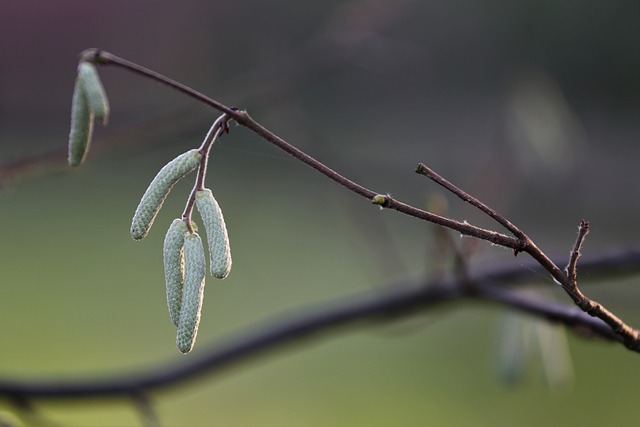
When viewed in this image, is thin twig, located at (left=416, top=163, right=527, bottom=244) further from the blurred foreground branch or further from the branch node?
the blurred foreground branch

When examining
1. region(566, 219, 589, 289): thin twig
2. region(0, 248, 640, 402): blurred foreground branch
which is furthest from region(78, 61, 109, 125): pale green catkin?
region(0, 248, 640, 402): blurred foreground branch

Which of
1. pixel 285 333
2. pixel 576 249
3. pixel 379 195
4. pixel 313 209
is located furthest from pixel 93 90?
pixel 313 209

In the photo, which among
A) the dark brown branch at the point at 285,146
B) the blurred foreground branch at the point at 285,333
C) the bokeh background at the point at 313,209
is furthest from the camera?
the bokeh background at the point at 313,209

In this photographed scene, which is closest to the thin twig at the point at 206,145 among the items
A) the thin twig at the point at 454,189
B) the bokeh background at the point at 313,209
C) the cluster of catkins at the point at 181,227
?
the cluster of catkins at the point at 181,227

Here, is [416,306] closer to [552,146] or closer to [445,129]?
[552,146]

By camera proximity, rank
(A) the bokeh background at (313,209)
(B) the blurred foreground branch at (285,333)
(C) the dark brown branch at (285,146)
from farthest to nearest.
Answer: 1. (A) the bokeh background at (313,209)
2. (B) the blurred foreground branch at (285,333)
3. (C) the dark brown branch at (285,146)

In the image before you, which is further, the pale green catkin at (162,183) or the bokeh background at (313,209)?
A: the bokeh background at (313,209)

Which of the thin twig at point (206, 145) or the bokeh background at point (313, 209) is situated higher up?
the bokeh background at point (313, 209)

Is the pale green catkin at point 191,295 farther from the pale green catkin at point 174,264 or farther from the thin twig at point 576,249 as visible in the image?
the thin twig at point 576,249

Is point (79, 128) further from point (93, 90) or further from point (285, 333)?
point (285, 333)
